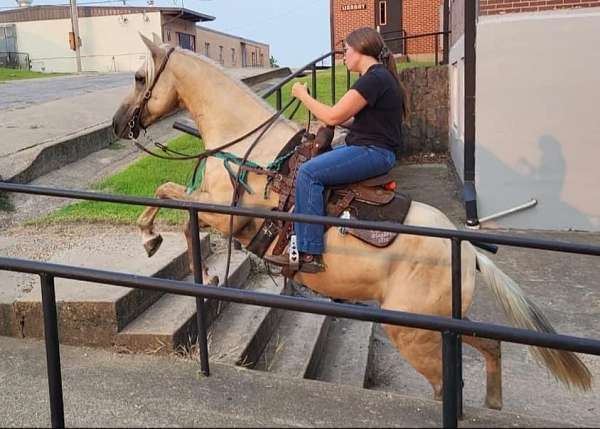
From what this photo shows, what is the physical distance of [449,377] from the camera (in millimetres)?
2105

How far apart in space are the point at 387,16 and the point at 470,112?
1825 cm

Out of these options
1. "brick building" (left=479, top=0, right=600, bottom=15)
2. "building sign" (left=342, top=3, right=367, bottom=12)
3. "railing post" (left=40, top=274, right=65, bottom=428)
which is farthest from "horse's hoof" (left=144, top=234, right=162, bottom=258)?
"building sign" (left=342, top=3, right=367, bottom=12)

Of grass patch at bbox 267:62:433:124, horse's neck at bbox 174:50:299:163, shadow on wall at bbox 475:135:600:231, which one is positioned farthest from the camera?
grass patch at bbox 267:62:433:124

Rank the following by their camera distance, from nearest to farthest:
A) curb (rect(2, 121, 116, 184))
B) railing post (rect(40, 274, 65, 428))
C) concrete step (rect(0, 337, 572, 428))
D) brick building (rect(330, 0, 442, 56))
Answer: railing post (rect(40, 274, 65, 428)) → concrete step (rect(0, 337, 572, 428)) → curb (rect(2, 121, 116, 184)) → brick building (rect(330, 0, 442, 56))

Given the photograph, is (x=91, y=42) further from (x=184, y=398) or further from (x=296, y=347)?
(x=184, y=398)

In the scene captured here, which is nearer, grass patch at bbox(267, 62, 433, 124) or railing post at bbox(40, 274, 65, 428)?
railing post at bbox(40, 274, 65, 428)

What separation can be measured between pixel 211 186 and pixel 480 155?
636cm

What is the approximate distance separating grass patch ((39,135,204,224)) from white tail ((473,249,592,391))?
2538 mm

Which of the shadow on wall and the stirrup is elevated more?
the stirrup

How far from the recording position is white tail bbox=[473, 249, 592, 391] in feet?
12.1

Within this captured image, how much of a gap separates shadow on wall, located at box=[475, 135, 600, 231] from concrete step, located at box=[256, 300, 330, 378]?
491 centimetres

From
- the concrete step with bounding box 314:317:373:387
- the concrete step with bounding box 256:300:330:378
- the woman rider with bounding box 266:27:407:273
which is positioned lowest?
the concrete step with bounding box 314:317:373:387

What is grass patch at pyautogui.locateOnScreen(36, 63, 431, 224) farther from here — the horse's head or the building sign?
the building sign

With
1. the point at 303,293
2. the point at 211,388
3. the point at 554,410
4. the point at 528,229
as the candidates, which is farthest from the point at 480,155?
the point at 211,388
